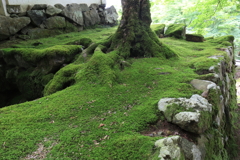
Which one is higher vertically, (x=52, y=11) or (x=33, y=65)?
(x=52, y=11)

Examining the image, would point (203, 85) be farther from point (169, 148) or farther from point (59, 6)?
point (59, 6)

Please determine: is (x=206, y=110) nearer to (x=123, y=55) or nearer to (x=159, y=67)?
(x=159, y=67)

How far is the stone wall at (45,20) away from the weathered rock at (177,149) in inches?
439

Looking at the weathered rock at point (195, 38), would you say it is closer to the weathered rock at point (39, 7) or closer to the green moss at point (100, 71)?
the green moss at point (100, 71)

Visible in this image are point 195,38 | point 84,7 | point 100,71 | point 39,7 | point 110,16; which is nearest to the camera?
point 100,71

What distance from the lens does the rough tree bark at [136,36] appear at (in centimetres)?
711

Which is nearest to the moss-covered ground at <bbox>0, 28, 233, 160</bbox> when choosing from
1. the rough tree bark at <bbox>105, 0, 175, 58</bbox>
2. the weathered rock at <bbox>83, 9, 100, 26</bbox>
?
the rough tree bark at <bbox>105, 0, 175, 58</bbox>

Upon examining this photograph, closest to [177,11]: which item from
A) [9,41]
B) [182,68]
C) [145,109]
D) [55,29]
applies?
[55,29]

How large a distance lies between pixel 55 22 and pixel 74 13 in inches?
82.1

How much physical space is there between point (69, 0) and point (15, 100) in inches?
377

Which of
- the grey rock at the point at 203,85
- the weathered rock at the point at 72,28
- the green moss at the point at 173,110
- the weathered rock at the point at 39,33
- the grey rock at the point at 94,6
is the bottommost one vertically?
the green moss at the point at 173,110

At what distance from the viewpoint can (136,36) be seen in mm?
7340

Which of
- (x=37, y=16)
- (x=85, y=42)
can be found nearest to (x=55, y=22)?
(x=37, y=16)

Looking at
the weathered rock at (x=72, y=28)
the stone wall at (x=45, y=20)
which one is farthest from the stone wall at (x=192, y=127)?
the weathered rock at (x=72, y=28)
